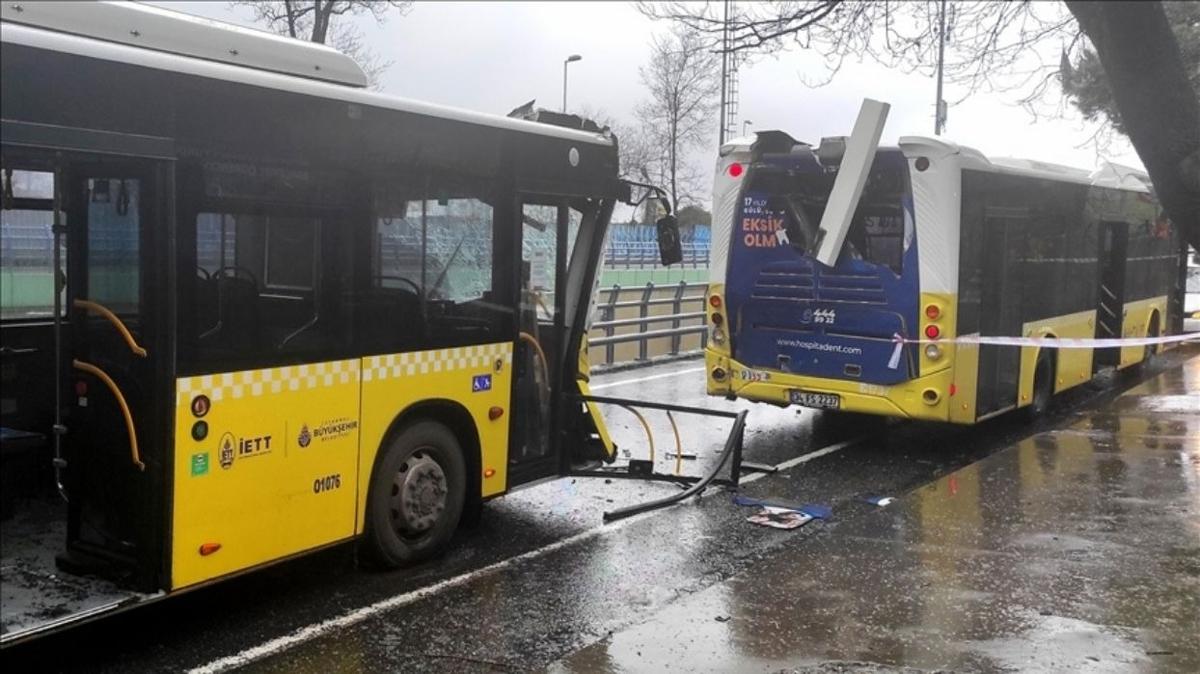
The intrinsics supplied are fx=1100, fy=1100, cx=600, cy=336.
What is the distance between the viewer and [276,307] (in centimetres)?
570

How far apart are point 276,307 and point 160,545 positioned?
4.29 ft

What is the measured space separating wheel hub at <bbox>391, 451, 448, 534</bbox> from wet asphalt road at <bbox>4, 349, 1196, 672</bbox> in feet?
0.97

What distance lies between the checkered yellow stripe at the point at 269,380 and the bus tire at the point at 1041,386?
858 centimetres

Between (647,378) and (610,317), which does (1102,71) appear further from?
(610,317)

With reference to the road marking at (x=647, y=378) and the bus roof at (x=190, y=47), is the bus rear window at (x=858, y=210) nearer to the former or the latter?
the road marking at (x=647, y=378)

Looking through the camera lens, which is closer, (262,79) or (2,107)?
(2,107)

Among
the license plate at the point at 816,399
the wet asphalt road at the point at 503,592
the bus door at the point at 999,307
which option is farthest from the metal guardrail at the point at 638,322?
the wet asphalt road at the point at 503,592

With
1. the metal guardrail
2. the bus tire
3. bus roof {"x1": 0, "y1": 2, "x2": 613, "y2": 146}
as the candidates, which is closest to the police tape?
the bus tire

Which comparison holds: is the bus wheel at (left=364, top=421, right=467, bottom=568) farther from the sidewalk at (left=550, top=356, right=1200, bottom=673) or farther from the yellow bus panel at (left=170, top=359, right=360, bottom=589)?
the sidewalk at (left=550, top=356, right=1200, bottom=673)

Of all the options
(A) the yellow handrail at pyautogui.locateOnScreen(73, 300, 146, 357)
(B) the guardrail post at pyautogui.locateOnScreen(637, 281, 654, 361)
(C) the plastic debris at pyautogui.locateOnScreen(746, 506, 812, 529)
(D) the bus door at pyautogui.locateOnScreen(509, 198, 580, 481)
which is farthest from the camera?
(B) the guardrail post at pyautogui.locateOnScreen(637, 281, 654, 361)

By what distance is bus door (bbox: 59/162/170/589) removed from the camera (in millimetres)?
5168

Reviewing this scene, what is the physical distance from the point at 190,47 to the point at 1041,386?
9.95m

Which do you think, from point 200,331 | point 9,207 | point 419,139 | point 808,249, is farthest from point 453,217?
point 808,249

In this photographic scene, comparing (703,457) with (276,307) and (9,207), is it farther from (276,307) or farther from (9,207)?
(9,207)
